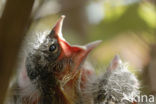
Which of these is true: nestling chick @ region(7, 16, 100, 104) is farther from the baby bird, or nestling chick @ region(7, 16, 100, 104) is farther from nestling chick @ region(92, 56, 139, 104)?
nestling chick @ region(92, 56, 139, 104)

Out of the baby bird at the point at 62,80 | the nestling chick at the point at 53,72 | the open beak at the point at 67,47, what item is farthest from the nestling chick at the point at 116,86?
the open beak at the point at 67,47

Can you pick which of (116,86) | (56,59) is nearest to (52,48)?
(56,59)

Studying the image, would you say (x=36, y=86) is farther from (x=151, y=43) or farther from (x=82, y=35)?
(x=82, y=35)

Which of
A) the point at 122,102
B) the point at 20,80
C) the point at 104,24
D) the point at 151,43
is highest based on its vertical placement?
the point at 104,24

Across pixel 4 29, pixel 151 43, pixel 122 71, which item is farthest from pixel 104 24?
pixel 4 29

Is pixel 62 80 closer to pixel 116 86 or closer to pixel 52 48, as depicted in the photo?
pixel 52 48

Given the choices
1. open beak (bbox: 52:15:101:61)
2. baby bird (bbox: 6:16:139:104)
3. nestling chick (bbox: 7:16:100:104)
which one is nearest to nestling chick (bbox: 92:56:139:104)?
baby bird (bbox: 6:16:139:104)

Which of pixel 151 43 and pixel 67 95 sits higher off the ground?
pixel 151 43
